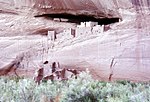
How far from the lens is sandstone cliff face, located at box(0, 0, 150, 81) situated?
14.4 ft

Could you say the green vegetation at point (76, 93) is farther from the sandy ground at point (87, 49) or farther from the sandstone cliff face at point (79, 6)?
the sandstone cliff face at point (79, 6)

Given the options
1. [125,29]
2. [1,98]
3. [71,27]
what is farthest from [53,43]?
[1,98]

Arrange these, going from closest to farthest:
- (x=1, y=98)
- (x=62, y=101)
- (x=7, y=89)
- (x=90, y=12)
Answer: (x=62, y=101), (x=1, y=98), (x=7, y=89), (x=90, y=12)

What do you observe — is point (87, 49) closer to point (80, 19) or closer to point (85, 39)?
point (85, 39)

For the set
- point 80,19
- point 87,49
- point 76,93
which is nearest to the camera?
point 76,93

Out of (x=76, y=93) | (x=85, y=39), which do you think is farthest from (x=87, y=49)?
(x=76, y=93)

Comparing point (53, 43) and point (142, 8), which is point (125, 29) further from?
point (53, 43)

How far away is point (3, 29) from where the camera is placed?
539 cm

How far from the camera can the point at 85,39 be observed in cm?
475

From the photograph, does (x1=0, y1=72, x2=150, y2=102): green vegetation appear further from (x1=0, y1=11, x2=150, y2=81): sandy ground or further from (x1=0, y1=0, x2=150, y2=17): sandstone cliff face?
(x1=0, y1=0, x2=150, y2=17): sandstone cliff face

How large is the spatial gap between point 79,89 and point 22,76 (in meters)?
2.03

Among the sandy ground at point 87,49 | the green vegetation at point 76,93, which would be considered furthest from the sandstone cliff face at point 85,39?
the green vegetation at point 76,93

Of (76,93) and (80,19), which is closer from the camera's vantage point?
(76,93)

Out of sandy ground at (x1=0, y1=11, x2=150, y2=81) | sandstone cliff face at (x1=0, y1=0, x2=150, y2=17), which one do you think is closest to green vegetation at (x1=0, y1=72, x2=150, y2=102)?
sandy ground at (x1=0, y1=11, x2=150, y2=81)
